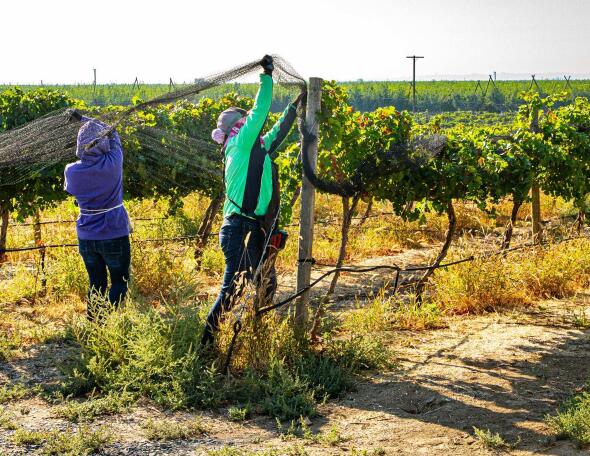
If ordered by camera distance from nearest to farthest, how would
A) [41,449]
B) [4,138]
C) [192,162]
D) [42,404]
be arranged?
[41,449], [42,404], [4,138], [192,162]

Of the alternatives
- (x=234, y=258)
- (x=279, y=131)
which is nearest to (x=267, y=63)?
(x=279, y=131)

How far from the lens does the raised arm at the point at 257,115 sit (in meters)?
5.20

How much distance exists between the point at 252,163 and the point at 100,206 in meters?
1.30

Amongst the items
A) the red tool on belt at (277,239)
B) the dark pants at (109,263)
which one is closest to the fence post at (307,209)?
the red tool on belt at (277,239)

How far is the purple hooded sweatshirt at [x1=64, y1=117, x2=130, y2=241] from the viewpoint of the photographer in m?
5.60

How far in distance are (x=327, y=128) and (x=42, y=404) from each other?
2925mm

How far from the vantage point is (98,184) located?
5.70 metres

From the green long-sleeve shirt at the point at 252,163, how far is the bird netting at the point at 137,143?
35 centimetres

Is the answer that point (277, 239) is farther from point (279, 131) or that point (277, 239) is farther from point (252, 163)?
point (279, 131)

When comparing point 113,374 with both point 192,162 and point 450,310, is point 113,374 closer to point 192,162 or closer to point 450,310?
point 450,310

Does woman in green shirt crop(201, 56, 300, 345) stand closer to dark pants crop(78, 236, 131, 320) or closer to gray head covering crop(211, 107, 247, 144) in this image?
gray head covering crop(211, 107, 247, 144)

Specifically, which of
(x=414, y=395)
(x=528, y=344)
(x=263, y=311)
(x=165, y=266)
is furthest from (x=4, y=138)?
(x=528, y=344)

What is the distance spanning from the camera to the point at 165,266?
8219 millimetres

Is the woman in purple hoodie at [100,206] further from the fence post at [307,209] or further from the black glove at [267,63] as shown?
the fence post at [307,209]
